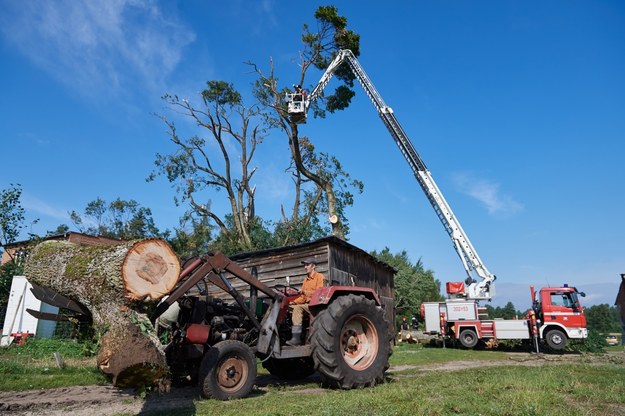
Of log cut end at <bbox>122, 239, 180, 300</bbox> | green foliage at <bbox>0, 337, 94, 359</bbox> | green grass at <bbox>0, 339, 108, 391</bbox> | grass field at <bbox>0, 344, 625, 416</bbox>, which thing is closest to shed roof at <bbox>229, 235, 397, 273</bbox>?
green foliage at <bbox>0, 337, 94, 359</bbox>

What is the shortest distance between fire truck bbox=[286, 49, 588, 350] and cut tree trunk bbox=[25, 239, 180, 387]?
14.9 meters

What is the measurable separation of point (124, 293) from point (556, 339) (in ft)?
53.0

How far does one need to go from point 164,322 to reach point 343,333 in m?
2.60

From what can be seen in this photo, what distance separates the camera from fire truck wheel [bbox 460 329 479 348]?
677 inches

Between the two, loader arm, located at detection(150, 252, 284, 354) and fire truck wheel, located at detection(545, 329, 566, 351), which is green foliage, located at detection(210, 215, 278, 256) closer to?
fire truck wheel, located at detection(545, 329, 566, 351)

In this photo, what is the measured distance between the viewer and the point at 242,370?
575 cm

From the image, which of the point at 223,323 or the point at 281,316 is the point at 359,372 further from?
the point at 223,323

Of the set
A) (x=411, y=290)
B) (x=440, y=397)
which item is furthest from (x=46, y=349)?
(x=411, y=290)

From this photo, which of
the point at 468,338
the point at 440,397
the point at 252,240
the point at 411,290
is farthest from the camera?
the point at 411,290

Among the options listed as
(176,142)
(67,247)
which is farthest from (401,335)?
(67,247)

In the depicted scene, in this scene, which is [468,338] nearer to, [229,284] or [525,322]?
[525,322]

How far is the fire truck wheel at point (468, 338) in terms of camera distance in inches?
677

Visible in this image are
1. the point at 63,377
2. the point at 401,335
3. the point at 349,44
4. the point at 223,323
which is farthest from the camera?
the point at 401,335

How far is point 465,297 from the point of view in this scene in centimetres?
1889
